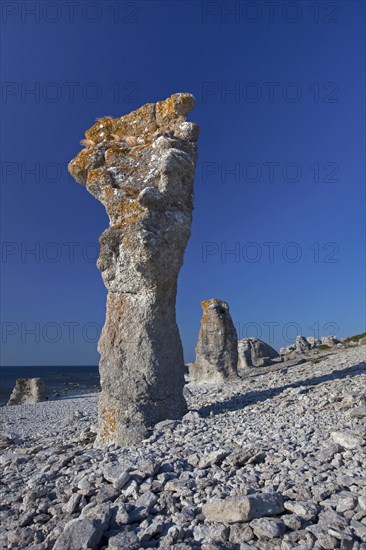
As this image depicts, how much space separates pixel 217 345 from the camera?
2252cm

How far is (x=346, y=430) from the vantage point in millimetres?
6875

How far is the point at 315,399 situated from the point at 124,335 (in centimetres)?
487

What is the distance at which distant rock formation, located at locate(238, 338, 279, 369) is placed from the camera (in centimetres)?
3462

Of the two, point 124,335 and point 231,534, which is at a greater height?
point 124,335

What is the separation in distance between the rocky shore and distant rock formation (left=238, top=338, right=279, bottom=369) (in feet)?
84.7

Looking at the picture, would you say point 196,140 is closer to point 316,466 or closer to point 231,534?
point 316,466

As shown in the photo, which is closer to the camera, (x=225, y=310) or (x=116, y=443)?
(x=116, y=443)

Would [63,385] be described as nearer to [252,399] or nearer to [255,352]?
[255,352]

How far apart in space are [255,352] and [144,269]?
3132 centimetres

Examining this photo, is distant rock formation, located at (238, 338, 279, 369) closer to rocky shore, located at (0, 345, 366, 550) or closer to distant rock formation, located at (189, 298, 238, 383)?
distant rock formation, located at (189, 298, 238, 383)

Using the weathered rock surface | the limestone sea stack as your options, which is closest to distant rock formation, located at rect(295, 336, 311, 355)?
the limestone sea stack

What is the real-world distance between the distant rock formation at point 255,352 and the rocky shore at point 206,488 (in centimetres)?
2582

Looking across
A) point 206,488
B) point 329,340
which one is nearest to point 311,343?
point 329,340

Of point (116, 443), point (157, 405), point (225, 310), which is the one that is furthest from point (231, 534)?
point (225, 310)
